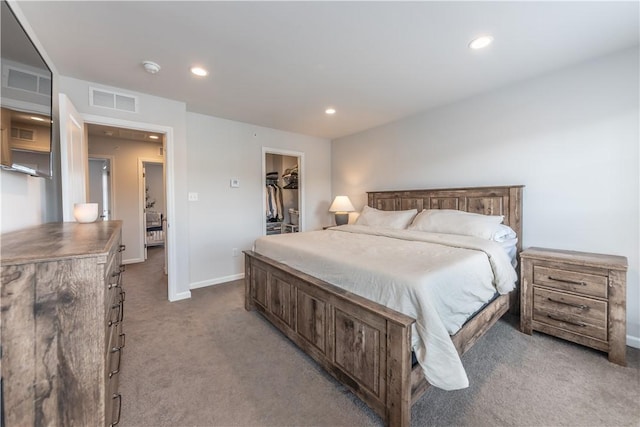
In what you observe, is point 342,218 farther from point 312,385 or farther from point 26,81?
point 26,81

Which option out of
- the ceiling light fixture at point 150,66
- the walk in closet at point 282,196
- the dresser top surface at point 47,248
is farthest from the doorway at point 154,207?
the dresser top surface at point 47,248

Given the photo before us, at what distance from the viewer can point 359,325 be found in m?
1.52

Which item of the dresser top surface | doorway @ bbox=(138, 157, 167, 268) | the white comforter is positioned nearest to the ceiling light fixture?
the dresser top surface

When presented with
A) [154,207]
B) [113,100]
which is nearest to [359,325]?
[113,100]

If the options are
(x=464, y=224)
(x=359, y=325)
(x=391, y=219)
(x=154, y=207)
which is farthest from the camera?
(x=154, y=207)

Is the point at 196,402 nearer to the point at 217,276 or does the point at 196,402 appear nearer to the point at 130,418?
the point at 130,418

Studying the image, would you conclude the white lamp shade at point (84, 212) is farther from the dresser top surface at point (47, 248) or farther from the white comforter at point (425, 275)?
the white comforter at point (425, 275)

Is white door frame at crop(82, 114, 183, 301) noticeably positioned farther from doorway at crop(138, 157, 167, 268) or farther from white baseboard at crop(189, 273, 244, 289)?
doorway at crop(138, 157, 167, 268)

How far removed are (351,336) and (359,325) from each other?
115 millimetres

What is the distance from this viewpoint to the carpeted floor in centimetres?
146

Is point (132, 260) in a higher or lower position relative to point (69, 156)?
lower

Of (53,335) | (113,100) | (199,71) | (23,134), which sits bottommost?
(53,335)

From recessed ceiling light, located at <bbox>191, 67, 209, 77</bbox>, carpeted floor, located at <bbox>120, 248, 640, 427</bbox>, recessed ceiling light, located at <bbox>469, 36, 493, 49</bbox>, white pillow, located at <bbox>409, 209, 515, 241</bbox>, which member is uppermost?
recessed ceiling light, located at <bbox>191, 67, 209, 77</bbox>

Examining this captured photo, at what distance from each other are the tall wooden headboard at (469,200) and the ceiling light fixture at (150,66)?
3084 mm
